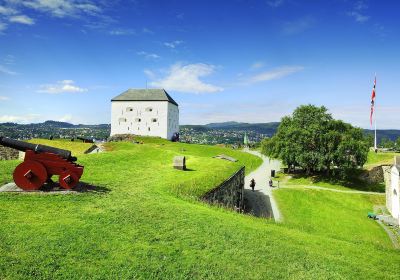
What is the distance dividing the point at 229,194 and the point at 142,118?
59112 mm

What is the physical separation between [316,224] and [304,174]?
→ 23150mm

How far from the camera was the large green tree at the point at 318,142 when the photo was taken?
44.8 metres

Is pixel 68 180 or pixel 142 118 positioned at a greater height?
pixel 142 118

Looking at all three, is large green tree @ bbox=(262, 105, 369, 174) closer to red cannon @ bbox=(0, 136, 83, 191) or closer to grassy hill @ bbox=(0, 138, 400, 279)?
grassy hill @ bbox=(0, 138, 400, 279)

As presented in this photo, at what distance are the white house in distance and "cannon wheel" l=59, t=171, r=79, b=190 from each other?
2623 inches

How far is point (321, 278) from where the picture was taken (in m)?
9.09

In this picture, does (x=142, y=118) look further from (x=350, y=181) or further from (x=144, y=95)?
(x=350, y=181)

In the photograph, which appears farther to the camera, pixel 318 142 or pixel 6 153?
pixel 318 142

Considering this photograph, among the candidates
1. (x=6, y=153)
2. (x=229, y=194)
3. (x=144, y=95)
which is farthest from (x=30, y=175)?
(x=144, y=95)

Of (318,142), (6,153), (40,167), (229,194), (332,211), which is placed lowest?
(332,211)

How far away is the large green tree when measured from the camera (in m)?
44.8

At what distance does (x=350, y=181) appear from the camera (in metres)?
47.4

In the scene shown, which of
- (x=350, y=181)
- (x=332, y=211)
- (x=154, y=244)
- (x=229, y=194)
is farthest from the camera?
(x=350, y=181)

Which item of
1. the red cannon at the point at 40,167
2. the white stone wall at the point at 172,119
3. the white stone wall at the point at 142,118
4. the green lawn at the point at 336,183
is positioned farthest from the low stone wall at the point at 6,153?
the white stone wall at the point at 172,119
